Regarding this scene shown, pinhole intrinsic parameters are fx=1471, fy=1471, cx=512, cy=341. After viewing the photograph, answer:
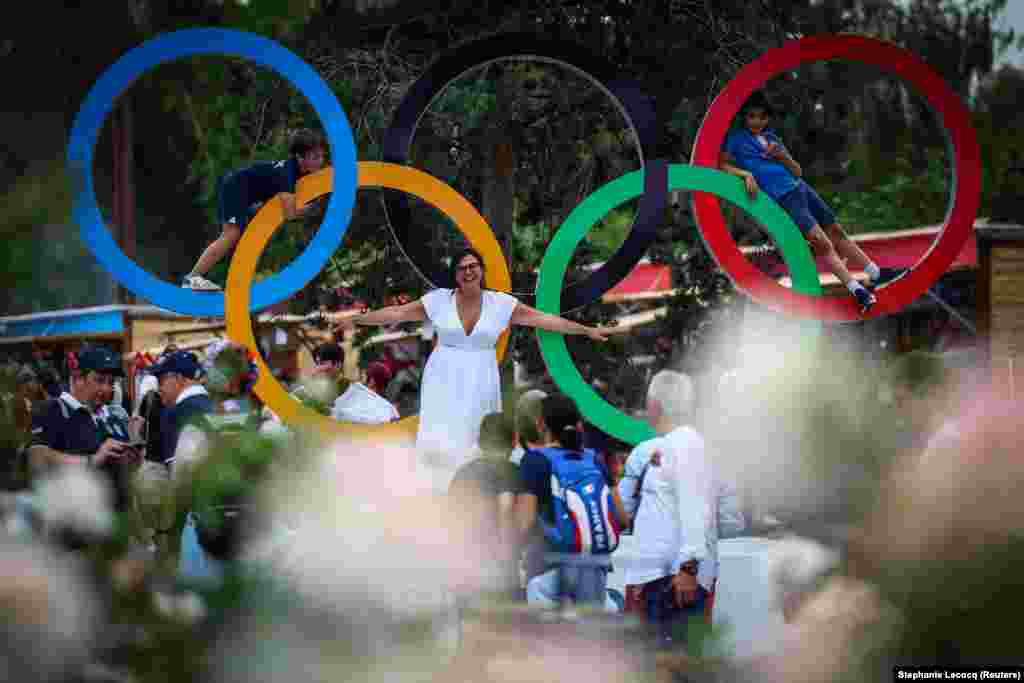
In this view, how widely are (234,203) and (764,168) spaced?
304cm

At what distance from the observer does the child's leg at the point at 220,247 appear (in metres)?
8.17

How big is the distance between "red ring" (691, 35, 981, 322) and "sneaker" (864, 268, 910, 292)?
0.13 metres

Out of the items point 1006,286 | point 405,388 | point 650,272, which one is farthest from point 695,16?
point 650,272

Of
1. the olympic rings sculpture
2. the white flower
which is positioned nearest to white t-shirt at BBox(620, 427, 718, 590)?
the olympic rings sculpture

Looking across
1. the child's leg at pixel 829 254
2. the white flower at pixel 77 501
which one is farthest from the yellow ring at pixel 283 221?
the white flower at pixel 77 501

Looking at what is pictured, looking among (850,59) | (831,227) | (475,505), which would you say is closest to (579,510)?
(475,505)

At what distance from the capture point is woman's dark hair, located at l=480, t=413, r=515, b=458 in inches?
217

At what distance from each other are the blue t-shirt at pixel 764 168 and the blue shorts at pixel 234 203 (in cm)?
283

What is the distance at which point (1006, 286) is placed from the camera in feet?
40.6

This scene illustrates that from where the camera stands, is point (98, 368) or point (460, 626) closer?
point (460, 626)

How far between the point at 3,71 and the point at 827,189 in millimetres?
18068

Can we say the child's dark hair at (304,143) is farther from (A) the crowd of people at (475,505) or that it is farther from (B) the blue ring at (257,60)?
(A) the crowd of people at (475,505)

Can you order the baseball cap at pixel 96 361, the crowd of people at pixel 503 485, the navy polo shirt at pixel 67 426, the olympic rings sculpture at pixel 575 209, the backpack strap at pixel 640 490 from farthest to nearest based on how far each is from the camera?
the olympic rings sculpture at pixel 575 209
the baseball cap at pixel 96 361
the navy polo shirt at pixel 67 426
the backpack strap at pixel 640 490
the crowd of people at pixel 503 485

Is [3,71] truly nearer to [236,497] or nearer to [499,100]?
[236,497]
